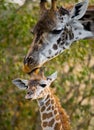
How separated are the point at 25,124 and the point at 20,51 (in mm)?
2005

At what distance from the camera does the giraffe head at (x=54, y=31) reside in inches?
225

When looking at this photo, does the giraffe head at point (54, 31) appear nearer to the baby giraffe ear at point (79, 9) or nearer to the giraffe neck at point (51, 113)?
the baby giraffe ear at point (79, 9)

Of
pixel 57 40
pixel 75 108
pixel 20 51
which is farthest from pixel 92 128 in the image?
pixel 57 40

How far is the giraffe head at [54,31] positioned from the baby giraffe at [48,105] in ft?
2.77

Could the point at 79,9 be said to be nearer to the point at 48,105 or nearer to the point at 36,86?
the point at 36,86

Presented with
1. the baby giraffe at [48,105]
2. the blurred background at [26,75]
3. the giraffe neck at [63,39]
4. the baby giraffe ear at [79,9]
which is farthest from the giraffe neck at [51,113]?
the blurred background at [26,75]

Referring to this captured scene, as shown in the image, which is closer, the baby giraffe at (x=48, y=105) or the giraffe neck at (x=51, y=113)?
the baby giraffe at (x=48, y=105)

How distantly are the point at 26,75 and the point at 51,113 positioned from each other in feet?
9.61

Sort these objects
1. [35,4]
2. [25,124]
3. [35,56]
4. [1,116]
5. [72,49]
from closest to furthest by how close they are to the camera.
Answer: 1. [35,56]
2. [72,49]
3. [35,4]
4. [1,116]
5. [25,124]

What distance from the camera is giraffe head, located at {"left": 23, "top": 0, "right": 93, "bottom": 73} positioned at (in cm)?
571

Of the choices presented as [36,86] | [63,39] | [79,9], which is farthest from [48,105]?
[79,9]

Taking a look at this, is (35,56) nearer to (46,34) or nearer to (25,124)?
(46,34)

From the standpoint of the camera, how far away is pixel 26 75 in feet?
32.6

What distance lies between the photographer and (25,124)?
12.1m
